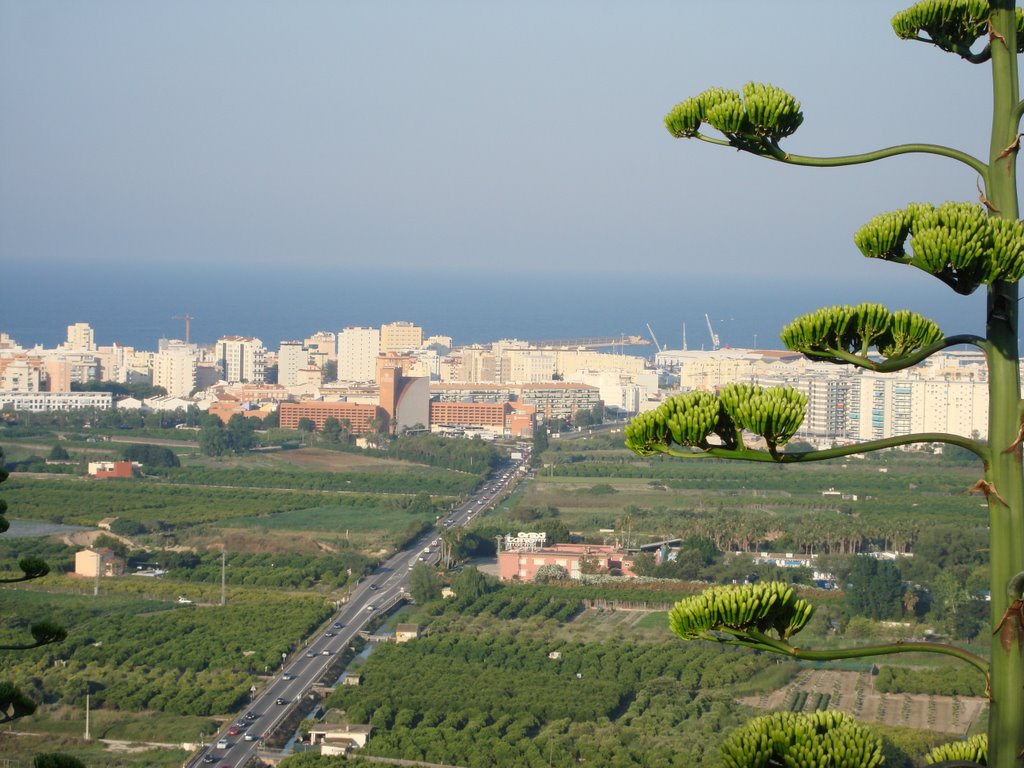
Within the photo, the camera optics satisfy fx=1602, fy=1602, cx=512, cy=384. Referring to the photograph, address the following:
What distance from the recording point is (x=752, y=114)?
7.09ft

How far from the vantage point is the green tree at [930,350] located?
1976 mm

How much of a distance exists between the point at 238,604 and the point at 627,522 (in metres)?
5.95

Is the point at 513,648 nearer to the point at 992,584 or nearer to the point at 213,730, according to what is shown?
the point at 213,730

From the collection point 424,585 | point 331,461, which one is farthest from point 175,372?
point 424,585

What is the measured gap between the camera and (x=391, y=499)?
22.3 meters

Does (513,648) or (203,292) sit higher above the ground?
(203,292)

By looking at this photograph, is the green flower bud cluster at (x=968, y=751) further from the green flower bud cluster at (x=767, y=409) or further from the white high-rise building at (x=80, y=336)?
the white high-rise building at (x=80, y=336)

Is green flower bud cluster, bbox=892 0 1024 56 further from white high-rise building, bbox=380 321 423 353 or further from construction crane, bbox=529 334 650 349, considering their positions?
construction crane, bbox=529 334 650 349

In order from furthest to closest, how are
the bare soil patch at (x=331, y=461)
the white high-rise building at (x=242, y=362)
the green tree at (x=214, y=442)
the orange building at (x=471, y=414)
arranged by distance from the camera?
the white high-rise building at (x=242, y=362) < the orange building at (x=471, y=414) < the green tree at (x=214, y=442) < the bare soil patch at (x=331, y=461)

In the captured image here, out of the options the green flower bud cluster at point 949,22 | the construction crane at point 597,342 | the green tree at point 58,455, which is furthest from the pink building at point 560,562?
the construction crane at point 597,342

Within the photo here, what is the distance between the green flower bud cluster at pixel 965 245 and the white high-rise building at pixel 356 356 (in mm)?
35177

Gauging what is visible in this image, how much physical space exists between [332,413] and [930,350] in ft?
92.4

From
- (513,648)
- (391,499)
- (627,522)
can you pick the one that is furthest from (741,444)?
(391,499)

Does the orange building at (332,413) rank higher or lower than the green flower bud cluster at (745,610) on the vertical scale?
lower
